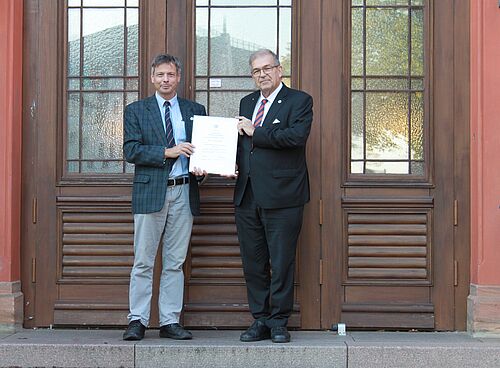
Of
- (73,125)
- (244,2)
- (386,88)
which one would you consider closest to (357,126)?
(386,88)

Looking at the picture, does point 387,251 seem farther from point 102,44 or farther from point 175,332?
point 102,44

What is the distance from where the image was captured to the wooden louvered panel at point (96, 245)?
695cm

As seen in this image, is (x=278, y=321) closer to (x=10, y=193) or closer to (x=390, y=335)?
(x=390, y=335)

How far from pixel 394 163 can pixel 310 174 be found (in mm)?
709

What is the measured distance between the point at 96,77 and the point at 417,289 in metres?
3.19

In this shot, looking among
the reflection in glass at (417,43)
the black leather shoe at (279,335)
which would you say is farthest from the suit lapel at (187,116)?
the reflection in glass at (417,43)

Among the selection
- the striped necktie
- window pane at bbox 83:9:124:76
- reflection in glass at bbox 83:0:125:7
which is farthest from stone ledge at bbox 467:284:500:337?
reflection in glass at bbox 83:0:125:7

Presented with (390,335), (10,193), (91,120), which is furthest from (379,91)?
(10,193)

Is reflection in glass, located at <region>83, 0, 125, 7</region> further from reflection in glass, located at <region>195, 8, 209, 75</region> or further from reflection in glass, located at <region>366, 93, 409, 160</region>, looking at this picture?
reflection in glass, located at <region>366, 93, 409, 160</region>

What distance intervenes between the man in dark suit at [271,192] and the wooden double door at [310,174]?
49 centimetres

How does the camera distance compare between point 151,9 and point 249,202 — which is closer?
point 249,202

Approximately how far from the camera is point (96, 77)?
7047 mm

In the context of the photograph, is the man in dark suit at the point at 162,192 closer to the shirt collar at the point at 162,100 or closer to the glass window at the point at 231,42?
the shirt collar at the point at 162,100

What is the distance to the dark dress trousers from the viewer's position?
20.5ft
